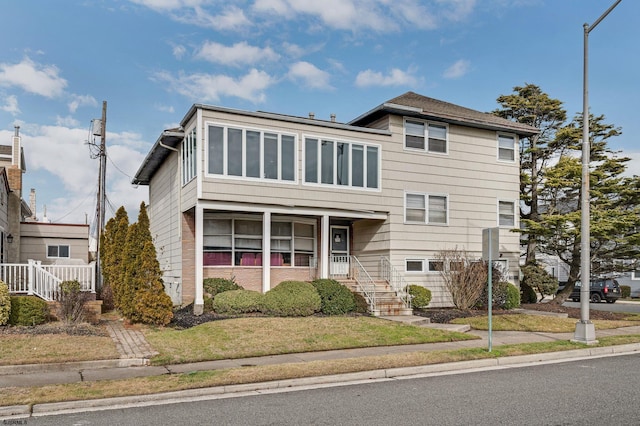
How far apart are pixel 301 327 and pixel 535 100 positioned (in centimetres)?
1888

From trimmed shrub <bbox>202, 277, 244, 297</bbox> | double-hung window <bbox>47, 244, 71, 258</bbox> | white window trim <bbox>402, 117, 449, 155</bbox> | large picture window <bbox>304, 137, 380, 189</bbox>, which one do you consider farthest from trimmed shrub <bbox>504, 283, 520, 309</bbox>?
double-hung window <bbox>47, 244, 71, 258</bbox>

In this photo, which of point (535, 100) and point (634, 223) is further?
point (535, 100)

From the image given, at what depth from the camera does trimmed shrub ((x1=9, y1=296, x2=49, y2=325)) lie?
13938 millimetres

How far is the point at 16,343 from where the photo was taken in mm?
11648

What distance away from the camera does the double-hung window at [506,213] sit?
75.9ft

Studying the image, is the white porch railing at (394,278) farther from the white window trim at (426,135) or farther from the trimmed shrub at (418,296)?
the white window trim at (426,135)

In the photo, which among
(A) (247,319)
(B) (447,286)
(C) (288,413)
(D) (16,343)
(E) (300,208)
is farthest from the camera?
(B) (447,286)

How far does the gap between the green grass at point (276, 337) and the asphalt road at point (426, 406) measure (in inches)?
125

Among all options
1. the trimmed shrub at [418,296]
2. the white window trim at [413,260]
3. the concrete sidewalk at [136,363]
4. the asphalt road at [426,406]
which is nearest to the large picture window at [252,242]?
the white window trim at [413,260]

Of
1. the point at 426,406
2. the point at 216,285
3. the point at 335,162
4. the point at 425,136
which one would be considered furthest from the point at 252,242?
the point at 426,406

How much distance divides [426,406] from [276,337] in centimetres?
609

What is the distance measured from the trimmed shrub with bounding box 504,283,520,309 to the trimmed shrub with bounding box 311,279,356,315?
6950mm

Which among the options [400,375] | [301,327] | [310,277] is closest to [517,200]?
[310,277]

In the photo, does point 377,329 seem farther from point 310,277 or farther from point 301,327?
point 310,277
